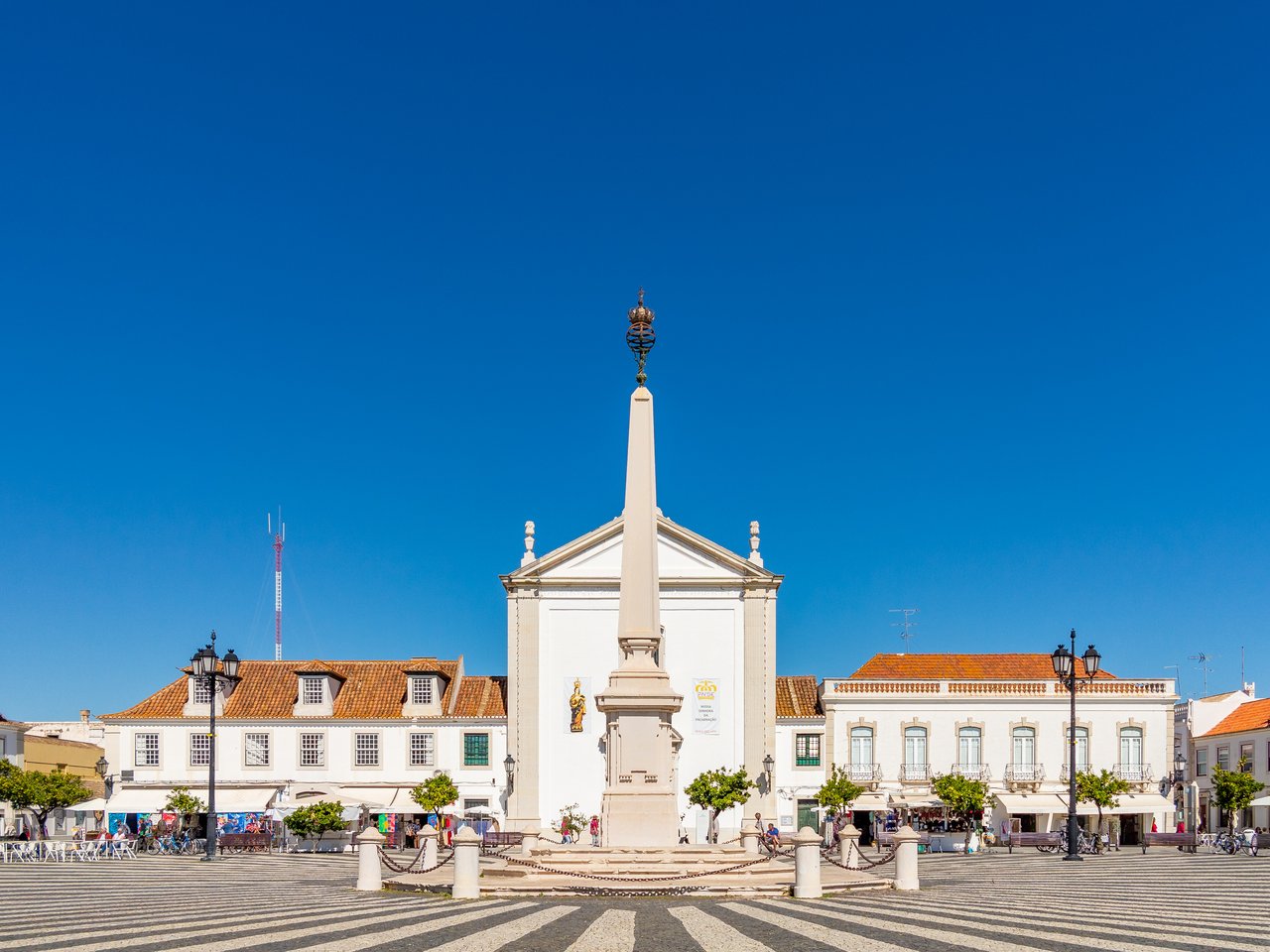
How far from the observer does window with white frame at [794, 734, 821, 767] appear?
2223 inches

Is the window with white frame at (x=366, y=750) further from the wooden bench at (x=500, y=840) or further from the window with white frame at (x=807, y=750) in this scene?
the window with white frame at (x=807, y=750)

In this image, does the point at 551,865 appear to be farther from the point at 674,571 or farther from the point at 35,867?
the point at 674,571

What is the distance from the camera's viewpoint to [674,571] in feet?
Answer: 184

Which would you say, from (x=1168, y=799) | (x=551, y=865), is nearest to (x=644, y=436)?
(x=551, y=865)

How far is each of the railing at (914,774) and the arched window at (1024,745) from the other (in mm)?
3825

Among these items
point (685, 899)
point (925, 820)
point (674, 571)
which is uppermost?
point (674, 571)

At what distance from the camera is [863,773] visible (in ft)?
185

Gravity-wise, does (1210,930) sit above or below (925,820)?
above

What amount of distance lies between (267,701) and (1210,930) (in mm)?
48699

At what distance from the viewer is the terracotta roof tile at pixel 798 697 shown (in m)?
57.9

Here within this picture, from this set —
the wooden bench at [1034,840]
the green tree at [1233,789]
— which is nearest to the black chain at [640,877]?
the wooden bench at [1034,840]

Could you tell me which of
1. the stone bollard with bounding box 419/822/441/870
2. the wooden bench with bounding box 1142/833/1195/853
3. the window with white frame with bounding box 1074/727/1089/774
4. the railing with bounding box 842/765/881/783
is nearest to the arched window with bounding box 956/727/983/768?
the railing with bounding box 842/765/881/783

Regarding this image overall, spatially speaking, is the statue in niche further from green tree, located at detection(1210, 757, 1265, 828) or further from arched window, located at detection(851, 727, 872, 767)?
green tree, located at detection(1210, 757, 1265, 828)

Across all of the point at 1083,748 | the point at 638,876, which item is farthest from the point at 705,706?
the point at 638,876
